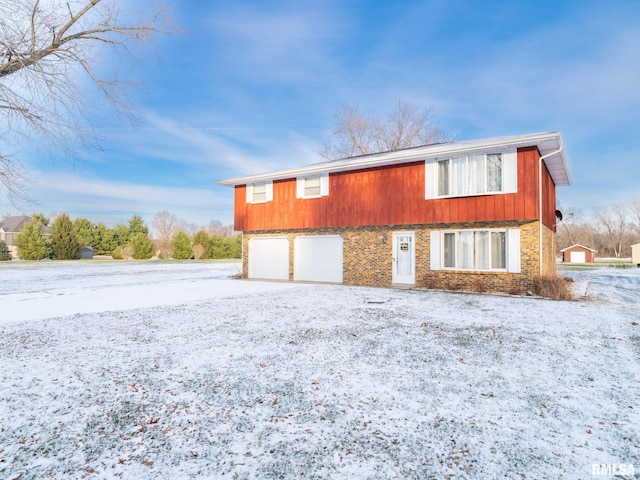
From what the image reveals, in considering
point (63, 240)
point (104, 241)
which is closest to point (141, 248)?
point (63, 240)

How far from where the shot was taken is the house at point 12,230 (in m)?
48.3

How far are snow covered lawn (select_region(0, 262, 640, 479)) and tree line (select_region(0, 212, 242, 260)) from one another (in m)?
33.5

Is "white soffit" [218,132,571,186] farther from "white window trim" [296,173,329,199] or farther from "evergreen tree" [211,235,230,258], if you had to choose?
"evergreen tree" [211,235,230,258]

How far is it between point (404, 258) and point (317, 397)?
10508mm

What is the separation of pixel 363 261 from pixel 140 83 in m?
10.1

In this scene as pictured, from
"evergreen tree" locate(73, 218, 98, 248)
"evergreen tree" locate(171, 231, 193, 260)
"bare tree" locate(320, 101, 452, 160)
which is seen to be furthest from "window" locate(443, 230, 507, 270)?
"evergreen tree" locate(73, 218, 98, 248)

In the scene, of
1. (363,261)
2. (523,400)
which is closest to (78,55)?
(363,261)

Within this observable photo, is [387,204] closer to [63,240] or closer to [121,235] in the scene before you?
[63,240]

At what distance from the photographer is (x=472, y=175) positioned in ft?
39.3

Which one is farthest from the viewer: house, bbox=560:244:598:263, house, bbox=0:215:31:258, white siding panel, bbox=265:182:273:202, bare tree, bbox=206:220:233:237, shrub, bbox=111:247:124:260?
bare tree, bbox=206:220:233:237

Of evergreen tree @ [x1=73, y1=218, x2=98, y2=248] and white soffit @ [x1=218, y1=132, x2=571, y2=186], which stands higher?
white soffit @ [x1=218, y1=132, x2=571, y2=186]

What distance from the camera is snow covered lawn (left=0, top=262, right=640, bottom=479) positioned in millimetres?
2551

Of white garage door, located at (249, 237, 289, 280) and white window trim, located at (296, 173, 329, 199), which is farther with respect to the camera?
white garage door, located at (249, 237, 289, 280)

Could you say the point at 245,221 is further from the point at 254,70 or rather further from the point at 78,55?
the point at 78,55
